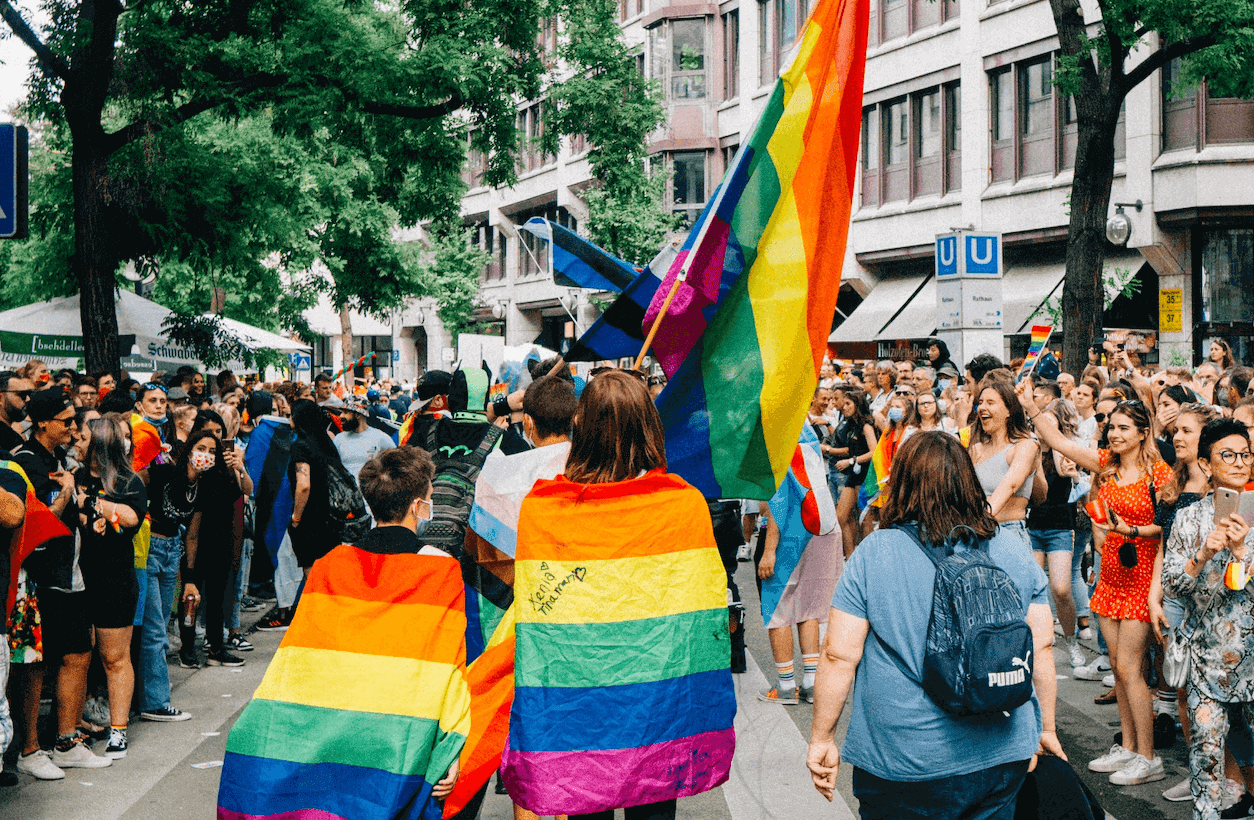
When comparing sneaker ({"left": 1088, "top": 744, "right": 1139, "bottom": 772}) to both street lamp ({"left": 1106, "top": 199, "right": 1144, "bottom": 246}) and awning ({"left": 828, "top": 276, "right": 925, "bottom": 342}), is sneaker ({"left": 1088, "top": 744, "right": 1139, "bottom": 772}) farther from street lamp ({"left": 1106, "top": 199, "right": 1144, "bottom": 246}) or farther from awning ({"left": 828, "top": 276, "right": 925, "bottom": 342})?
awning ({"left": 828, "top": 276, "right": 925, "bottom": 342})

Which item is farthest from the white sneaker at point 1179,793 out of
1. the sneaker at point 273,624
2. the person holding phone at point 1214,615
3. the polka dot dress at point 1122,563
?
the sneaker at point 273,624

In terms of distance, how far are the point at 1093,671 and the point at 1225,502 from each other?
142 inches

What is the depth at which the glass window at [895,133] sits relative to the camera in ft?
100

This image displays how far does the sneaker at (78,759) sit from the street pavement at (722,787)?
5 cm

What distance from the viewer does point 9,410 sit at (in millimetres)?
7227

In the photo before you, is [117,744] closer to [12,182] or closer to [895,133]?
[12,182]

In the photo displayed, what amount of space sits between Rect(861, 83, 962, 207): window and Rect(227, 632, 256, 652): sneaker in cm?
2242

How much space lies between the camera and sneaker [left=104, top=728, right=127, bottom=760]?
7.05 m

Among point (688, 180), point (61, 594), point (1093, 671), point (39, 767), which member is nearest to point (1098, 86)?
point (1093, 671)

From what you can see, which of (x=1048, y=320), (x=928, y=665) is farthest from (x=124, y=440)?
(x=1048, y=320)

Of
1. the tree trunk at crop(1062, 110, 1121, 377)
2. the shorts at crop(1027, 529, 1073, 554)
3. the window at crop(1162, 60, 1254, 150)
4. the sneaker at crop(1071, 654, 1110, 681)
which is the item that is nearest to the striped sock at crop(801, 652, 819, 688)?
the shorts at crop(1027, 529, 1073, 554)

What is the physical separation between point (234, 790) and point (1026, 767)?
231 cm

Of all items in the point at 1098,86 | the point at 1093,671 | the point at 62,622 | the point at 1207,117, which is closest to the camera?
the point at 62,622

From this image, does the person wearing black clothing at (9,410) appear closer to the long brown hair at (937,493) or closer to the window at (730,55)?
the long brown hair at (937,493)
